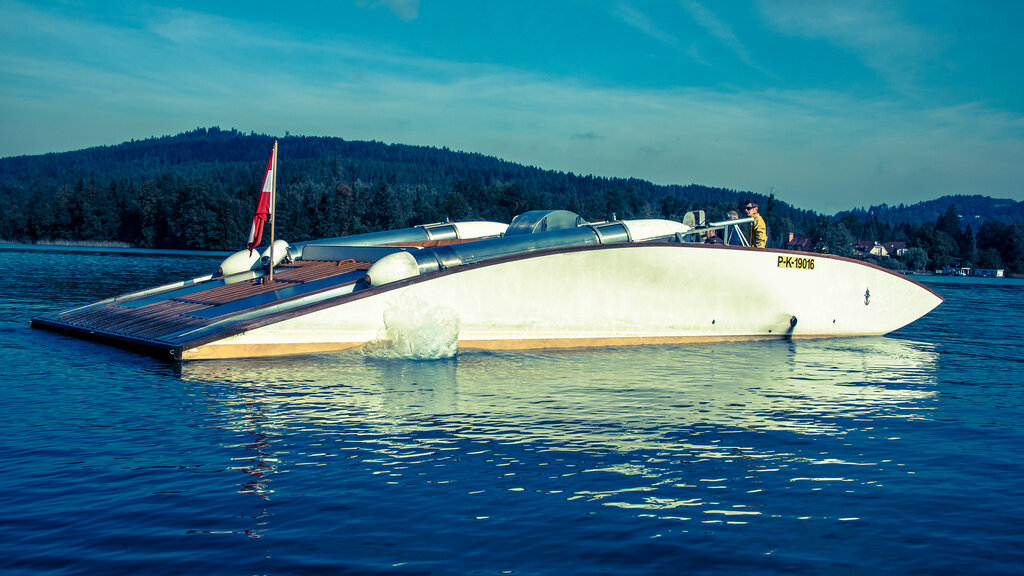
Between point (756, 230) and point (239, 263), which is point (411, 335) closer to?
point (239, 263)

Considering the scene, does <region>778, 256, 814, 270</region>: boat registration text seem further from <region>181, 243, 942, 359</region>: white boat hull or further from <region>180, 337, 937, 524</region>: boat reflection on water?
<region>180, 337, 937, 524</region>: boat reflection on water

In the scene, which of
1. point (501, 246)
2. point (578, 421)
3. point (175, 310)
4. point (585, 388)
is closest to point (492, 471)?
point (578, 421)

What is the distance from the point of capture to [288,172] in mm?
155875

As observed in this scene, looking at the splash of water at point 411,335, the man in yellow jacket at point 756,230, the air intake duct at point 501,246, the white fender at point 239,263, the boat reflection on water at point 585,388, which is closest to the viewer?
the boat reflection on water at point 585,388

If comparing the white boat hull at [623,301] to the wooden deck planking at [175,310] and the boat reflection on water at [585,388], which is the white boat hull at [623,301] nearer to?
the boat reflection on water at [585,388]

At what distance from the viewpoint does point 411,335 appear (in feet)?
40.8

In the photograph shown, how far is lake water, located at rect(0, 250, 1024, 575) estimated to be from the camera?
14.5ft

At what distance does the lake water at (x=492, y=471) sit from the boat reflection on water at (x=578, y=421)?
0.03 metres

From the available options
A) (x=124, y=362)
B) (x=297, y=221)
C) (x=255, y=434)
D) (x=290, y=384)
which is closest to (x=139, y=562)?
(x=255, y=434)

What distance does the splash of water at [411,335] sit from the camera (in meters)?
12.3

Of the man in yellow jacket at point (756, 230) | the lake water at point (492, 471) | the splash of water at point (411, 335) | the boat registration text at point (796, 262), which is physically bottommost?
the lake water at point (492, 471)

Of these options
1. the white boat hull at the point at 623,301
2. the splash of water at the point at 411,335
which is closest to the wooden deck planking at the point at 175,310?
the white boat hull at the point at 623,301

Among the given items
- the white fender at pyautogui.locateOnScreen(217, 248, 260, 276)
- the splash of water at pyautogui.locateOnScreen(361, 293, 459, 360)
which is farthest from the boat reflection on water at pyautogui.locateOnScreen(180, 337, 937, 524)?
the white fender at pyautogui.locateOnScreen(217, 248, 260, 276)

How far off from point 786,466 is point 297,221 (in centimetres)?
8870
